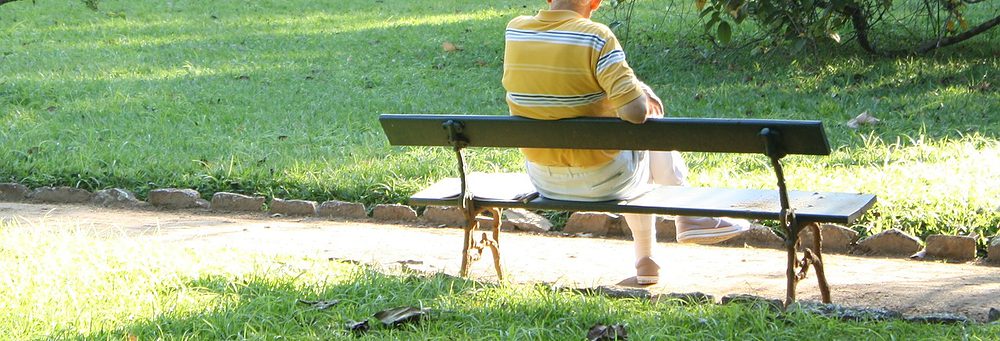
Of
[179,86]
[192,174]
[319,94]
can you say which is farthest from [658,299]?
[179,86]

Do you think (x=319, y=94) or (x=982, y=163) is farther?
(x=319, y=94)

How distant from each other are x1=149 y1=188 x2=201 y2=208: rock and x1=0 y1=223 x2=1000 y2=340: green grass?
77.6 inches

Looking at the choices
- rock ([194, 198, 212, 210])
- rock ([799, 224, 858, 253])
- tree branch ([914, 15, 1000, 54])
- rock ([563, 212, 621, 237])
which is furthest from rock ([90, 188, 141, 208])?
tree branch ([914, 15, 1000, 54])

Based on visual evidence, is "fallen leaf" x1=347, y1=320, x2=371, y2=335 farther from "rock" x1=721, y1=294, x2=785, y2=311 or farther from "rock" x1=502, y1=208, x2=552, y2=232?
"rock" x1=502, y1=208, x2=552, y2=232

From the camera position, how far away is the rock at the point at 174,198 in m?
7.19

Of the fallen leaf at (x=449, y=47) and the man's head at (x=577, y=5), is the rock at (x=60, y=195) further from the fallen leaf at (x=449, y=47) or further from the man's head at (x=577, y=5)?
the fallen leaf at (x=449, y=47)

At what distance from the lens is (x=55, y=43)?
1373cm

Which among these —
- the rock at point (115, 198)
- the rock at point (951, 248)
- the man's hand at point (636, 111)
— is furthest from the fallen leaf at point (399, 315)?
the rock at point (115, 198)

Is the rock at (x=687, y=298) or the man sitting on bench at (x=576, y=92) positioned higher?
the man sitting on bench at (x=576, y=92)

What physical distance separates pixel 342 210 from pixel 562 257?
1608 millimetres

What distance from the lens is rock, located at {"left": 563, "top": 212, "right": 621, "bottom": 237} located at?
631 cm

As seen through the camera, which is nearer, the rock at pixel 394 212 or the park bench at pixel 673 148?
the park bench at pixel 673 148

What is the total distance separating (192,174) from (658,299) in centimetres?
394

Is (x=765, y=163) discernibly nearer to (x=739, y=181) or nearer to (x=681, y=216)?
(x=739, y=181)
